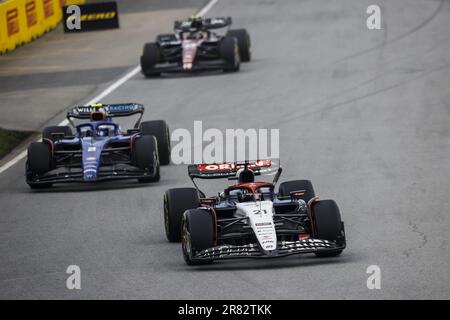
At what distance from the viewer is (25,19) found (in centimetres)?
4178

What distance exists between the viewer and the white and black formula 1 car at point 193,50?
116 feet

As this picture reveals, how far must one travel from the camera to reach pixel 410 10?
148ft

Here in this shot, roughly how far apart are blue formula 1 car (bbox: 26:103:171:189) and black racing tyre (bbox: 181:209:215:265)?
6329mm

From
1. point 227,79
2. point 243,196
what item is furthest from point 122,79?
point 243,196

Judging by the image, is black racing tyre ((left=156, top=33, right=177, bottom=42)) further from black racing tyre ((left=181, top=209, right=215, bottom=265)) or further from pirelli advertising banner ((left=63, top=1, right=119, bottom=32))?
black racing tyre ((left=181, top=209, right=215, bottom=265))

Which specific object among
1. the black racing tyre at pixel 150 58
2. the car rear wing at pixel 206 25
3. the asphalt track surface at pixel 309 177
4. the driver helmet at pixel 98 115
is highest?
the car rear wing at pixel 206 25

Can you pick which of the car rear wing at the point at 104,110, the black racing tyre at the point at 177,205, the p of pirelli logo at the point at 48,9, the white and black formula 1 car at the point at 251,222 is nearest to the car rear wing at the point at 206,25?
the p of pirelli logo at the point at 48,9

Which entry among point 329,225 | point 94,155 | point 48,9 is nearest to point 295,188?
point 329,225

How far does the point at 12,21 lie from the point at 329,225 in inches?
1018

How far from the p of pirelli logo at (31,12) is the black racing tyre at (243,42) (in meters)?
7.77

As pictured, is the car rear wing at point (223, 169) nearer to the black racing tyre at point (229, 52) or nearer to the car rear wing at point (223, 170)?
the car rear wing at point (223, 170)

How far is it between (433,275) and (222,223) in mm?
2900

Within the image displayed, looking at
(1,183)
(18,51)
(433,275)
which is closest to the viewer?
(433,275)

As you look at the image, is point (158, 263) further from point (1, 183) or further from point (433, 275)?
point (1, 183)
